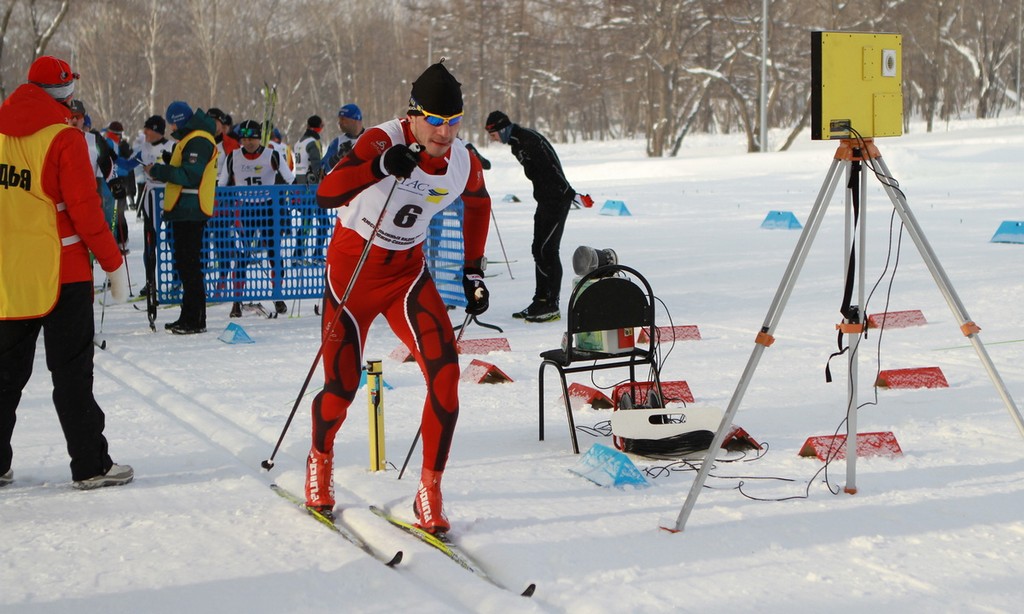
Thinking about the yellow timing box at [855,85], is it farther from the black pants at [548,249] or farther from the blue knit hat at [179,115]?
the blue knit hat at [179,115]

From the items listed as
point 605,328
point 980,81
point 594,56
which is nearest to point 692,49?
point 594,56

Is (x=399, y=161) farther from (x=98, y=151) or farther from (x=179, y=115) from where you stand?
(x=98, y=151)

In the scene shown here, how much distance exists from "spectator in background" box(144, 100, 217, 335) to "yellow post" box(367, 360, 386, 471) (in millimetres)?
4893

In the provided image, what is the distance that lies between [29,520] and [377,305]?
1.80m

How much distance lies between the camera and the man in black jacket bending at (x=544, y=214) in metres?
10.6

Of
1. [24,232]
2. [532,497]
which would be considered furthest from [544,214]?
[24,232]

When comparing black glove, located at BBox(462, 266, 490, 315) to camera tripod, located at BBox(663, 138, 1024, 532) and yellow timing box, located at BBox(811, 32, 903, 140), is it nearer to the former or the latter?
camera tripod, located at BBox(663, 138, 1024, 532)

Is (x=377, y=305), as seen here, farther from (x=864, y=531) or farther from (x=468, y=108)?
(x=468, y=108)

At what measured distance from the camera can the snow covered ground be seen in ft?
13.7

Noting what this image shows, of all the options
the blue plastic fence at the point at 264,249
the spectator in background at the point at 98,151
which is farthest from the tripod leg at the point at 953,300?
the spectator in background at the point at 98,151

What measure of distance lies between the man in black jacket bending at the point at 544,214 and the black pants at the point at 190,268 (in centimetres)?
279

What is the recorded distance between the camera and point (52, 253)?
5246 mm

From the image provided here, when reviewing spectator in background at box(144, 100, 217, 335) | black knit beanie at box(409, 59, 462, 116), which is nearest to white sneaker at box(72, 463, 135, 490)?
black knit beanie at box(409, 59, 462, 116)

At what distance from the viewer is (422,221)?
4.95 meters
